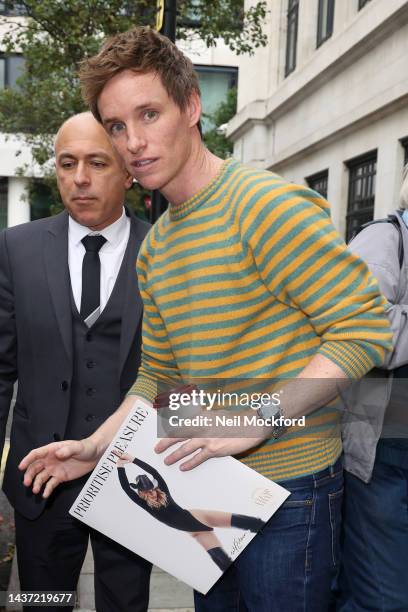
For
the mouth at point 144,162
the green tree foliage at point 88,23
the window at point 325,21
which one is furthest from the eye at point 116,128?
the window at point 325,21

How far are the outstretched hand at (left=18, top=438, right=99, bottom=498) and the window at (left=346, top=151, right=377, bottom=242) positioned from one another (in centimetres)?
1199

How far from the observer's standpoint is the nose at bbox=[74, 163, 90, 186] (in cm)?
305

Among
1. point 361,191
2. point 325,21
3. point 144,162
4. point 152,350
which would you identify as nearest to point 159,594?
point 152,350

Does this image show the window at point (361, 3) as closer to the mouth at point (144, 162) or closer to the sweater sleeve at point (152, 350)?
the sweater sleeve at point (152, 350)

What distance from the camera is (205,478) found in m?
2.10

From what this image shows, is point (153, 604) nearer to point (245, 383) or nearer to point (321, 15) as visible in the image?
point (245, 383)

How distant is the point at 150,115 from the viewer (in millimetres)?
2123

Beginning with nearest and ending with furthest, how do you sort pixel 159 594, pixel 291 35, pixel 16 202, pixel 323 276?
1. pixel 323 276
2. pixel 159 594
3. pixel 291 35
4. pixel 16 202

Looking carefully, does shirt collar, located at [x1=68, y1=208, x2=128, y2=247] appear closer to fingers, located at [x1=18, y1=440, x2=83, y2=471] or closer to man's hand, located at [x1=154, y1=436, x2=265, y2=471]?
fingers, located at [x1=18, y1=440, x2=83, y2=471]

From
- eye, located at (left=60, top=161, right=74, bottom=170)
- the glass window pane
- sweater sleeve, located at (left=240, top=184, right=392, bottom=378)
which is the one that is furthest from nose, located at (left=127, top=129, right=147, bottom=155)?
the glass window pane

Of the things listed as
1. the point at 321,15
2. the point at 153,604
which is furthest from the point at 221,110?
the point at 153,604

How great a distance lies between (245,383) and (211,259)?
0.37m

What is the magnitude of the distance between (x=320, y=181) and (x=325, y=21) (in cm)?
363
